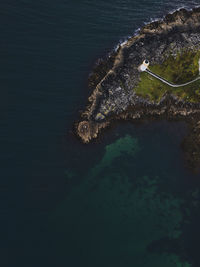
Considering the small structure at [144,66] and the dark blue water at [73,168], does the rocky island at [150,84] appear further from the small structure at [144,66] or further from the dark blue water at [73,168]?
the dark blue water at [73,168]

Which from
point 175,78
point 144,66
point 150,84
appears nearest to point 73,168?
point 150,84

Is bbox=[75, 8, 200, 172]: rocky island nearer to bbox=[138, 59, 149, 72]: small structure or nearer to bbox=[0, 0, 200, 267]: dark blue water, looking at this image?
bbox=[138, 59, 149, 72]: small structure

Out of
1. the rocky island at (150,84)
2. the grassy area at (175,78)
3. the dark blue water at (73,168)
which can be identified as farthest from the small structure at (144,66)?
the dark blue water at (73,168)

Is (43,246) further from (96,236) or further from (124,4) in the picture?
(124,4)

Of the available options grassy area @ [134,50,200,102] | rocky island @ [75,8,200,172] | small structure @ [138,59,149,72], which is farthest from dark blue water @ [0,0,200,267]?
small structure @ [138,59,149,72]

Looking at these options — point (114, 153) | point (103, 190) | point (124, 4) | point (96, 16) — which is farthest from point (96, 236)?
point (124, 4)

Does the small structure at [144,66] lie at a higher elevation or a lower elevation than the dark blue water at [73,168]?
higher

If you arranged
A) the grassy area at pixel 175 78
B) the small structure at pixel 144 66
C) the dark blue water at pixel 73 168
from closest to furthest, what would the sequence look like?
1. the dark blue water at pixel 73 168
2. the small structure at pixel 144 66
3. the grassy area at pixel 175 78

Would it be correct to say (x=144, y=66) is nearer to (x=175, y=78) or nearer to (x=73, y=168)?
(x=175, y=78)
